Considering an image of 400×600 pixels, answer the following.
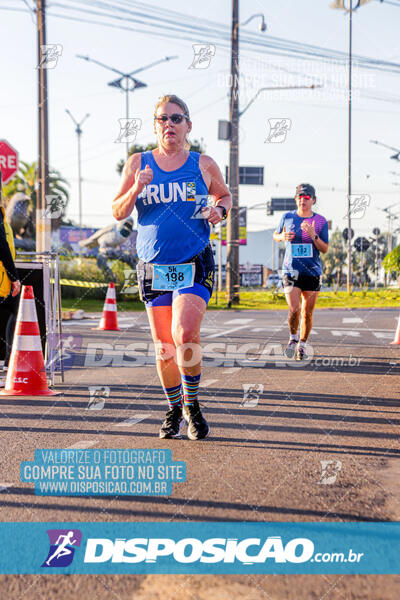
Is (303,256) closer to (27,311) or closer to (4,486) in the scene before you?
(27,311)

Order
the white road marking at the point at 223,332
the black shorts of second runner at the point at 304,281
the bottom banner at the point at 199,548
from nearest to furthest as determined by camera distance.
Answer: the bottom banner at the point at 199,548 → the black shorts of second runner at the point at 304,281 → the white road marking at the point at 223,332

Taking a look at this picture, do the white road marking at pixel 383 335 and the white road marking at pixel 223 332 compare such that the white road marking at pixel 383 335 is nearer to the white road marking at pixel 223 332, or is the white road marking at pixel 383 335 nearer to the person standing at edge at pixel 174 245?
the white road marking at pixel 223 332

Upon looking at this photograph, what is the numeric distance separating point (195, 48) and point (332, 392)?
32.9 ft

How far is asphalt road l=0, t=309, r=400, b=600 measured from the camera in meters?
2.37

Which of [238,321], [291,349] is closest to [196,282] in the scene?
[291,349]

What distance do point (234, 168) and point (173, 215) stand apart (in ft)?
64.6

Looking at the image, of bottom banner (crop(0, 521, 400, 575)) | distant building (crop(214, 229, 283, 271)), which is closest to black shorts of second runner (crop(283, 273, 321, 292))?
bottom banner (crop(0, 521, 400, 575))

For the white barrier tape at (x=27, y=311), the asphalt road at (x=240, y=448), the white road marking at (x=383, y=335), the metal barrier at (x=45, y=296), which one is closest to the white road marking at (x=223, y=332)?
the white road marking at (x=383, y=335)

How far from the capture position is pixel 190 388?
4488 mm

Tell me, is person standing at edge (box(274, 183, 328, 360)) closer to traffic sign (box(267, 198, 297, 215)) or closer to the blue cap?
the blue cap

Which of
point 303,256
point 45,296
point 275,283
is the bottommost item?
point 275,283

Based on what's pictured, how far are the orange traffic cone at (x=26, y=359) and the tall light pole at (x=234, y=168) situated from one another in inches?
645

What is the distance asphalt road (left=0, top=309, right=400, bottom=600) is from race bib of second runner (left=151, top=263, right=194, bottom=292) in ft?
3.13

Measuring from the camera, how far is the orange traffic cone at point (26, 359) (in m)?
6.45
